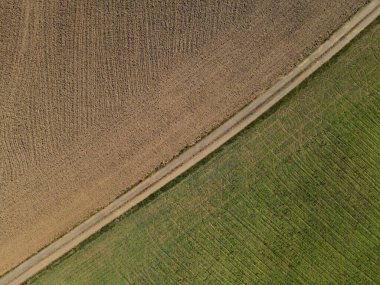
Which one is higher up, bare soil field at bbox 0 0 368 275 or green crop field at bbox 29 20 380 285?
bare soil field at bbox 0 0 368 275

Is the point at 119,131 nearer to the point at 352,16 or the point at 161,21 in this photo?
the point at 161,21

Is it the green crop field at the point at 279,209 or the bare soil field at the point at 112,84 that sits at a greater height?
the bare soil field at the point at 112,84

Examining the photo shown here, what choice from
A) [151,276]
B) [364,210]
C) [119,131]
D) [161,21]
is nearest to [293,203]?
[364,210]

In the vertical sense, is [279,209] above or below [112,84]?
below
